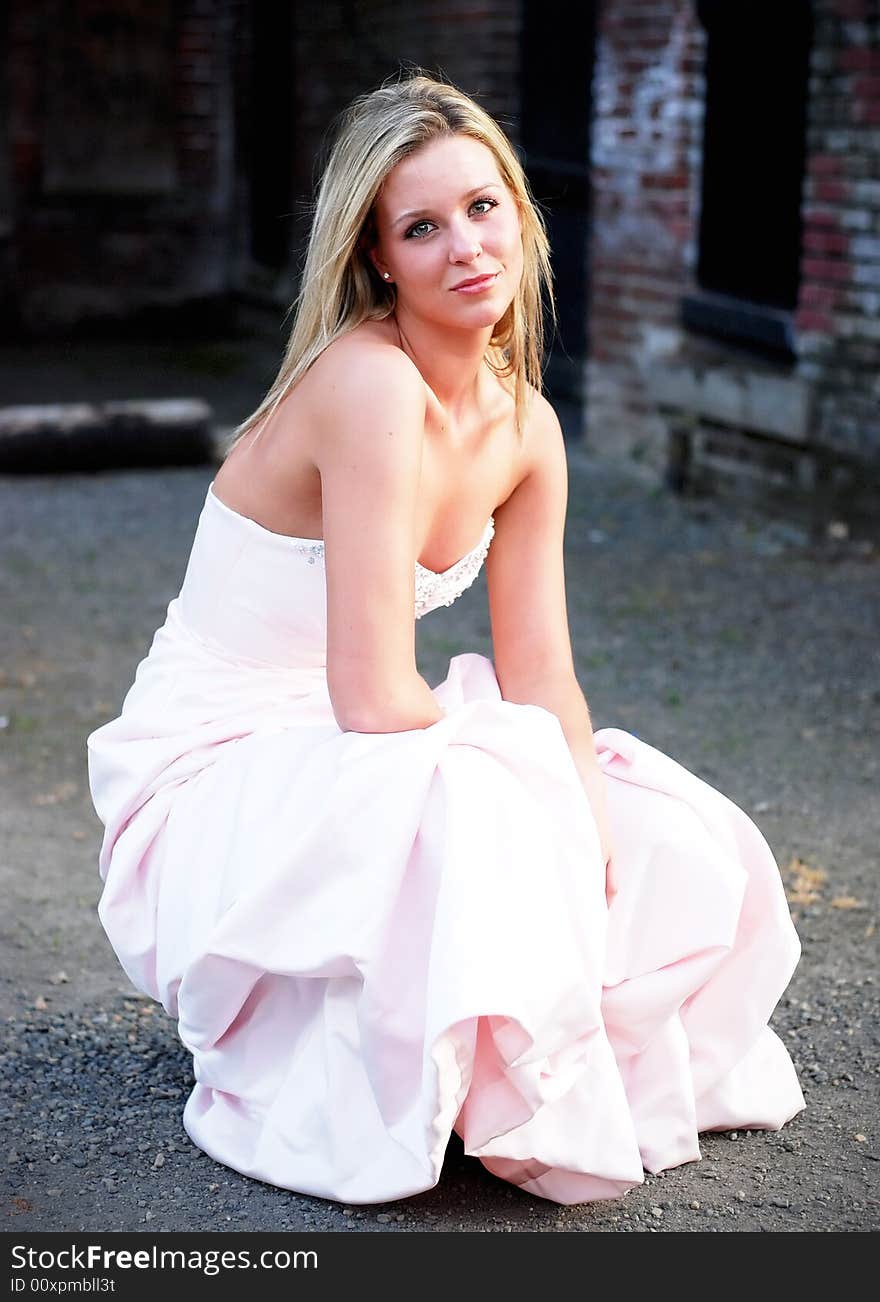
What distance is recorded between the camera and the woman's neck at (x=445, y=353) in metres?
2.67

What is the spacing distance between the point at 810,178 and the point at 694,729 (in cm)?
313

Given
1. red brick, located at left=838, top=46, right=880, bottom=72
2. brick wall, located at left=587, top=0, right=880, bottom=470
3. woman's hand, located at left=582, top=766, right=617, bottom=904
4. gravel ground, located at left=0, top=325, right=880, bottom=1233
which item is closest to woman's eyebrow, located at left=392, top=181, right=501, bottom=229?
woman's hand, located at left=582, top=766, right=617, bottom=904

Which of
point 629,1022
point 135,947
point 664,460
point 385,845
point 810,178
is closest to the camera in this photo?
point 385,845

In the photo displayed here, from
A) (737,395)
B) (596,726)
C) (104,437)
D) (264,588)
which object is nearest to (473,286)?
(264,588)

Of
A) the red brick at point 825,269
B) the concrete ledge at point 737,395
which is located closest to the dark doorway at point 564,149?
the concrete ledge at point 737,395

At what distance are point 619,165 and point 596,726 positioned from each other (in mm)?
4510

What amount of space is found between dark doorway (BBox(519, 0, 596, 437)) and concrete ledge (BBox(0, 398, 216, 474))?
2145mm

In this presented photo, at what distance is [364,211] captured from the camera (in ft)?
8.41

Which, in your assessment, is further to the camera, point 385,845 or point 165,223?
point 165,223

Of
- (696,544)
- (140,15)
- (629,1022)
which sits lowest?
(696,544)

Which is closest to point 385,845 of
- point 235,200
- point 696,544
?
point 696,544

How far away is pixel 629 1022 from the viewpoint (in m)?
2.55

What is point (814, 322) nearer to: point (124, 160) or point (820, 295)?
point (820, 295)
